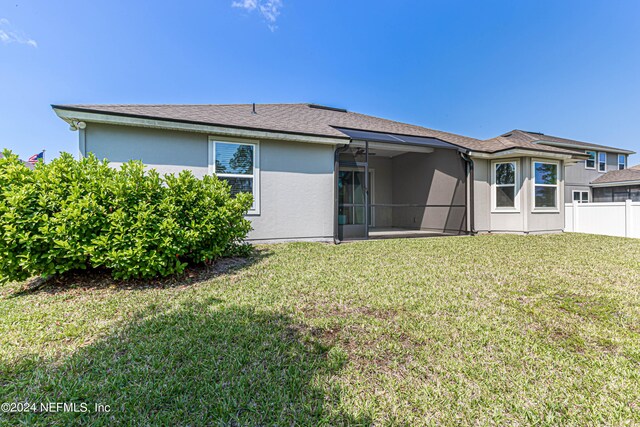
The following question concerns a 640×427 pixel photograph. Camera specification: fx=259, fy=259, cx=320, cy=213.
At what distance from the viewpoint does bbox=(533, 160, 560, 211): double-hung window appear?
10320 millimetres

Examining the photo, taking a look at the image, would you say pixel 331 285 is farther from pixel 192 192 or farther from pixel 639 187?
pixel 639 187

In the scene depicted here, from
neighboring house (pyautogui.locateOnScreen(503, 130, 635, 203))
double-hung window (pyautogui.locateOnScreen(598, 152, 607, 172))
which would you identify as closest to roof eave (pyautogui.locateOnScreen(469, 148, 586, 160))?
neighboring house (pyautogui.locateOnScreen(503, 130, 635, 203))

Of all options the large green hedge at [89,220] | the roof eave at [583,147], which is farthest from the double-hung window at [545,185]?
the large green hedge at [89,220]

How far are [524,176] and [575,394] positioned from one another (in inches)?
422

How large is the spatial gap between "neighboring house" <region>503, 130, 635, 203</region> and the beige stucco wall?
1732 centimetres

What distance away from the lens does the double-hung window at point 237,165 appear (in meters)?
7.23

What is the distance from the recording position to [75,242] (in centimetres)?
380

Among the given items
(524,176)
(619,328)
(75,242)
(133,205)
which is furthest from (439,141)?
(75,242)

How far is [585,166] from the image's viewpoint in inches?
765

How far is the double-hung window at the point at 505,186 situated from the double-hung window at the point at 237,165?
964 centimetres

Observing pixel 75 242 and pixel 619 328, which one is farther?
pixel 75 242

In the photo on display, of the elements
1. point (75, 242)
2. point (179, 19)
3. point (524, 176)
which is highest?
point (179, 19)

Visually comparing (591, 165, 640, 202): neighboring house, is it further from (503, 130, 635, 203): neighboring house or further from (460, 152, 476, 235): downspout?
(460, 152, 476, 235): downspout

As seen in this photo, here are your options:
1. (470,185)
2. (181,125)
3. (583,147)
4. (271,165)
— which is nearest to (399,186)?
(470,185)
